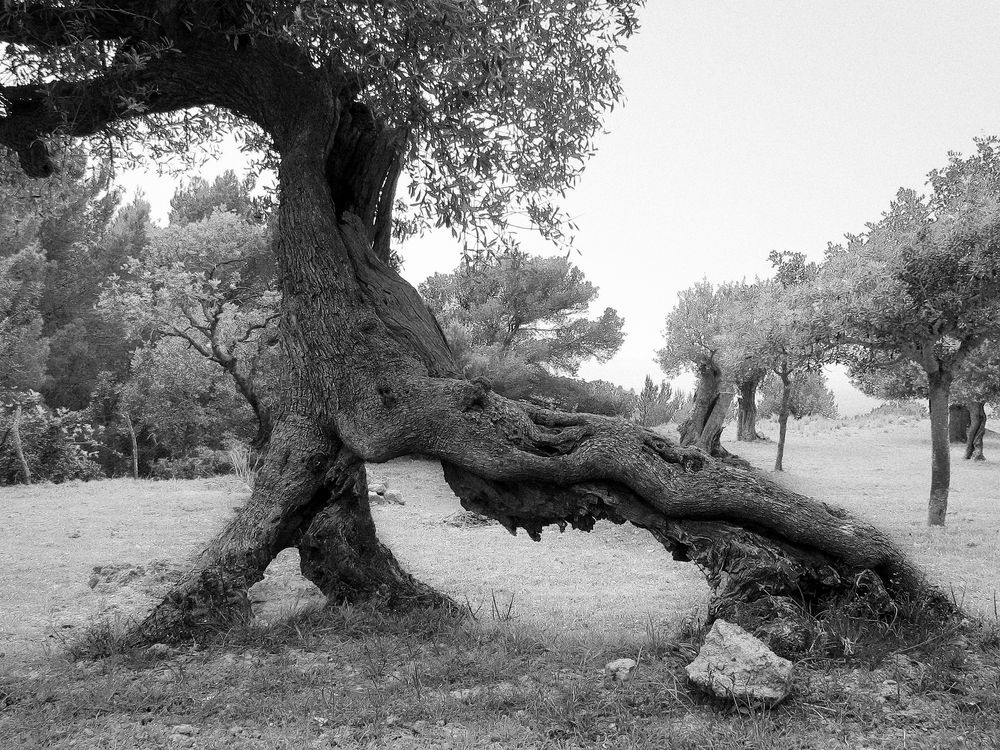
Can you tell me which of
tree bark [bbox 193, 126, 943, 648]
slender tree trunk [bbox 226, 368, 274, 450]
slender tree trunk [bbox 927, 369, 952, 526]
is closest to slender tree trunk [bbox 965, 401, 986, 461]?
slender tree trunk [bbox 927, 369, 952, 526]

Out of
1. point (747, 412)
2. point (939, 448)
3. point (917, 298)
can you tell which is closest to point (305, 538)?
point (917, 298)

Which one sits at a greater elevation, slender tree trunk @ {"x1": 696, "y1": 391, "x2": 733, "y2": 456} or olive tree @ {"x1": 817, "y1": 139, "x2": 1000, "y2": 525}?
olive tree @ {"x1": 817, "y1": 139, "x2": 1000, "y2": 525}

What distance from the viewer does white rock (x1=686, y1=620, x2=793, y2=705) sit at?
4.59m

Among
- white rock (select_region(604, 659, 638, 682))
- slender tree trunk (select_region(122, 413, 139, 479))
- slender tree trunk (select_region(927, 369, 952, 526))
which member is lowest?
slender tree trunk (select_region(122, 413, 139, 479))

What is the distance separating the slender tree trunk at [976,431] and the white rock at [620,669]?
28.1 m

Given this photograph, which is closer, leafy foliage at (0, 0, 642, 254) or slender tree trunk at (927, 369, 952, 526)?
leafy foliage at (0, 0, 642, 254)

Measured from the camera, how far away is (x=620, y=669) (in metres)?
5.14

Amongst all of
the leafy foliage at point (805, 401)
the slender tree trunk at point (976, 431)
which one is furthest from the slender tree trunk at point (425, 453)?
the leafy foliage at point (805, 401)

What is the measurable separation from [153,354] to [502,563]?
64.6ft

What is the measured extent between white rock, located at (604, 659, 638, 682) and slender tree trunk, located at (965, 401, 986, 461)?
2813 cm

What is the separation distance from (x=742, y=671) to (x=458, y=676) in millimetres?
1889

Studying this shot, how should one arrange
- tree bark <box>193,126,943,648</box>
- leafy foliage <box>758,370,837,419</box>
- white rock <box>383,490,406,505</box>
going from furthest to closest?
leafy foliage <box>758,370,837,419</box>
white rock <box>383,490,406,505</box>
tree bark <box>193,126,943,648</box>

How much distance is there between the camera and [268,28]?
684 centimetres

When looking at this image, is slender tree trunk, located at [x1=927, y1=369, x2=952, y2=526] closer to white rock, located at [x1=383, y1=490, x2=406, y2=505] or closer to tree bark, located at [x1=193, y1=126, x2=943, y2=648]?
tree bark, located at [x1=193, y1=126, x2=943, y2=648]
